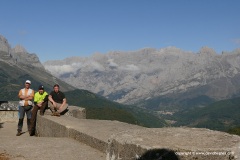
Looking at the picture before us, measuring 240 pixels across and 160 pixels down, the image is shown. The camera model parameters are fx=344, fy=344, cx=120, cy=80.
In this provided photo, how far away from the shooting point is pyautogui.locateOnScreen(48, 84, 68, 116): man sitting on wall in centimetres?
1927

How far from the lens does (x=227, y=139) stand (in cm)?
496

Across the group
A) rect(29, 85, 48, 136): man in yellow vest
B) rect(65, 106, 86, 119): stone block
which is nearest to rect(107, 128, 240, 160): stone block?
rect(29, 85, 48, 136): man in yellow vest

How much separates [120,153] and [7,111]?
24.7 m

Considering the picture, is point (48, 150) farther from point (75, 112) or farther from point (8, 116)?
point (8, 116)

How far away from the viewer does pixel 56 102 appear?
64.0 ft

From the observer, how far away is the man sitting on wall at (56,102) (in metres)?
19.3

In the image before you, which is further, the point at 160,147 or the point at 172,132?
the point at 172,132

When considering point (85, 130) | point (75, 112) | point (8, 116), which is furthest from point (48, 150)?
point (8, 116)

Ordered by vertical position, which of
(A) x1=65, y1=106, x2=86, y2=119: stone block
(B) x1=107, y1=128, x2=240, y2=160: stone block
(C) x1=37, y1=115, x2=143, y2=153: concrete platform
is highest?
(B) x1=107, y1=128, x2=240, y2=160: stone block

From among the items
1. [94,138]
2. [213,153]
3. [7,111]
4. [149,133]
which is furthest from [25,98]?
[213,153]

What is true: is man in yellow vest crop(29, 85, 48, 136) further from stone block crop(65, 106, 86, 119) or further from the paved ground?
the paved ground

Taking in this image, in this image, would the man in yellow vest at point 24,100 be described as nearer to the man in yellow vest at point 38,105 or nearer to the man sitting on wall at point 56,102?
the man in yellow vest at point 38,105

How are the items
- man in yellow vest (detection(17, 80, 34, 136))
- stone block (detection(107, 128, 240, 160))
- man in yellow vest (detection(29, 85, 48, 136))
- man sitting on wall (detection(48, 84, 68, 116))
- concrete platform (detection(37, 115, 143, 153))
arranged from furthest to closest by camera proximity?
man sitting on wall (detection(48, 84, 68, 116)) < man in yellow vest (detection(29, 85, 48, 136)) < man in yellow vest (detection(17, 80, 34, 136)) < concrete platform (detection(37, 115, 143, 153)) < stone block (detection(107, 128, 240, 160))

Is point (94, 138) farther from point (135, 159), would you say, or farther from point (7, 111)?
point (7, 111)
